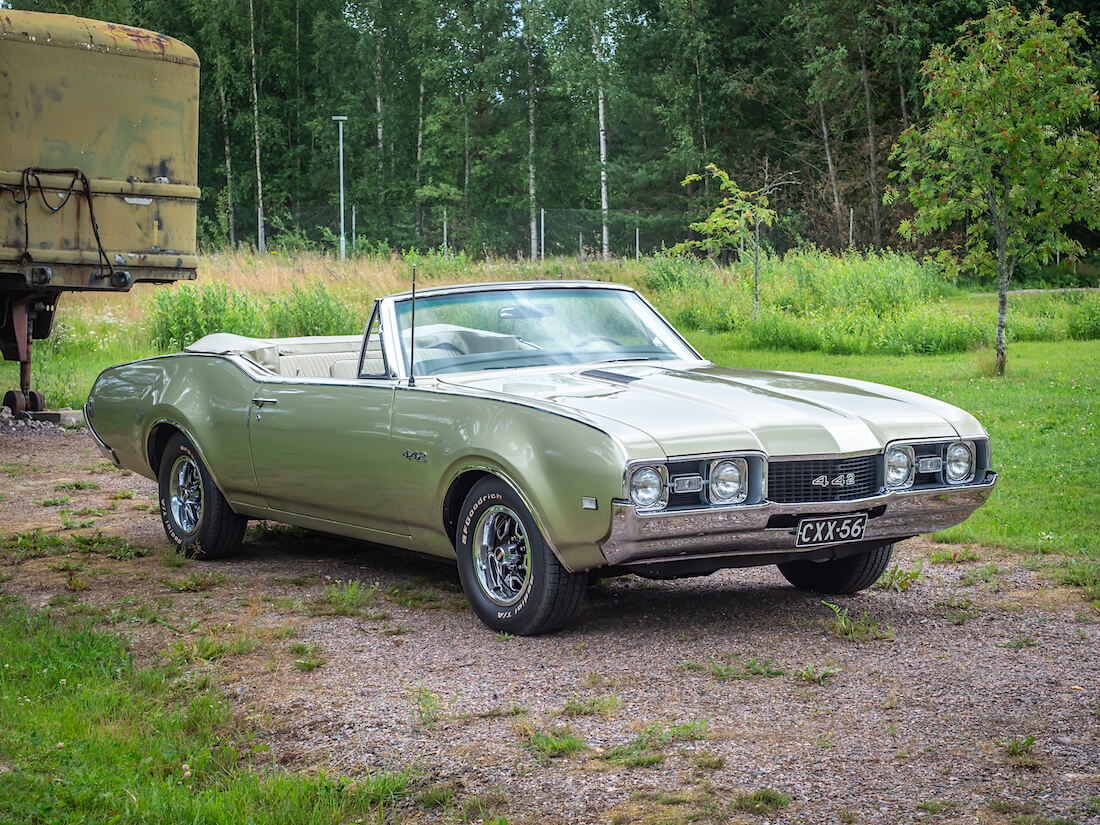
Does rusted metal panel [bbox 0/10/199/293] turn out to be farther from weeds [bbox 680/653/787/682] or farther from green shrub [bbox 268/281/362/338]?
weeds [bbox 680/653/787/682]

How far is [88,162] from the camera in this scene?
43.1 ft

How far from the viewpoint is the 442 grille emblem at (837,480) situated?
5270 mm

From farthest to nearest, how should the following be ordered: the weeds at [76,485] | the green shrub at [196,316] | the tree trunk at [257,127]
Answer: the tree trunk at [257,127] < the green shrub at [196,316] < the weeds at [76,485]

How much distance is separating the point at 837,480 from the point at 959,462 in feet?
2.42

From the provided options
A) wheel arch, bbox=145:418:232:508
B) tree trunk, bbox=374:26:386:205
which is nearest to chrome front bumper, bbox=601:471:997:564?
Result: wheel arch, bbox=145:418:232:508

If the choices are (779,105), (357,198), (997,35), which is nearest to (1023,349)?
(997,35)

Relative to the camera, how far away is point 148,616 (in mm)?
6023

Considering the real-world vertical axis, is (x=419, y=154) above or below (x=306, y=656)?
above

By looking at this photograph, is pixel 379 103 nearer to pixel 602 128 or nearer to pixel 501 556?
pixel 602 128

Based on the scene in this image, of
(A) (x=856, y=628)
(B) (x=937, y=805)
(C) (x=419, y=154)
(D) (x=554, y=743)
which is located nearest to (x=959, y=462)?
(A) (x=856, y=628)

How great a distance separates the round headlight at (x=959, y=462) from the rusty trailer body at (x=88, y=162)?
31.1 ft

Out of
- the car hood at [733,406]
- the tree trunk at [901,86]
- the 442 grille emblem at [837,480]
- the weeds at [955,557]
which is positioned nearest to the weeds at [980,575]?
the weeds at [955,557]

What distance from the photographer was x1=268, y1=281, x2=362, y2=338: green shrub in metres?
20.3

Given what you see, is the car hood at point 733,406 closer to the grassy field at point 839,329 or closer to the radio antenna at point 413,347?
the radio antenna at point 413,347
